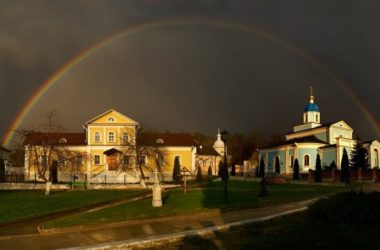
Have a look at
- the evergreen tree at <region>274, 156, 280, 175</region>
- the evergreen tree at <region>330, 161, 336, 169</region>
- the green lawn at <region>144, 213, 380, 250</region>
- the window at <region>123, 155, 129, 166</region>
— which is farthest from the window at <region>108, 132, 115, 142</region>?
the green lawn at <region>144, 213, 380, 250</region>

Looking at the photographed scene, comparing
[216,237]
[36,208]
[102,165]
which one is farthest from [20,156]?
[216,237]

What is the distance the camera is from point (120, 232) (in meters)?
14.3

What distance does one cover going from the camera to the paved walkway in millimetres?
12555

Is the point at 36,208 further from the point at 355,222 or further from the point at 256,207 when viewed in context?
the point at 355,222

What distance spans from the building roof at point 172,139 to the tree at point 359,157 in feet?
73.3

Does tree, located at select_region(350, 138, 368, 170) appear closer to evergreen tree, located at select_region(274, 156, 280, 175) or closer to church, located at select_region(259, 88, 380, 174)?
church, located at select_region(259, 88, 380, 174)

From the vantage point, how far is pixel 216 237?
41.2ft

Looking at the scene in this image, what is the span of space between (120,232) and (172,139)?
54.7 metres

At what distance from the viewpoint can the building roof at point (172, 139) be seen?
67000mm

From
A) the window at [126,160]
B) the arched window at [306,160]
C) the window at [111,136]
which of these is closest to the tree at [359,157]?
the arched window at [306,160]

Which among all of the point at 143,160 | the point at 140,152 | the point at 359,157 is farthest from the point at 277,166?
the point at 140,152

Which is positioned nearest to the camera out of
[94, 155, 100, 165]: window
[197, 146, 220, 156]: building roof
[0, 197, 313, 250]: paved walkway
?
[0, 197, 313, 250]: paved walkway

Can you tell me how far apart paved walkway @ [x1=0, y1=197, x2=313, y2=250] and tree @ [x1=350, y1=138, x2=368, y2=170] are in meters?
42.1

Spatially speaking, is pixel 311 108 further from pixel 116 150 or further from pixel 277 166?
pixel 116 150
